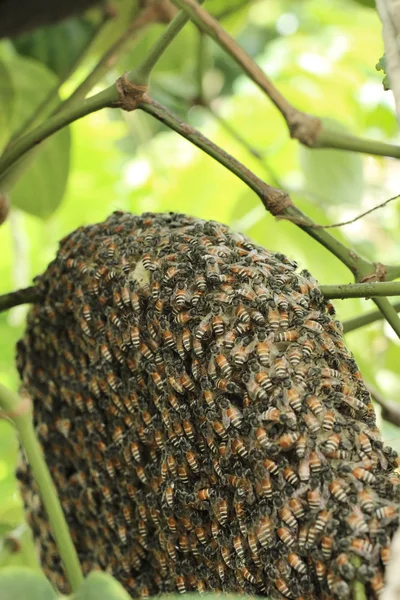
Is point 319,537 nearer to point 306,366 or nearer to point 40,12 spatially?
point 306,366

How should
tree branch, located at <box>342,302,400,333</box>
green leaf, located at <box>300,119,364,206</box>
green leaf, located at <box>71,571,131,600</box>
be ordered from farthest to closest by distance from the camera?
green leaf, located at <box>300,119,364,206</box> → tree branch, located at <box>342,302,400,333</box> → green leaf, located at <box>71,571,131,600</box>

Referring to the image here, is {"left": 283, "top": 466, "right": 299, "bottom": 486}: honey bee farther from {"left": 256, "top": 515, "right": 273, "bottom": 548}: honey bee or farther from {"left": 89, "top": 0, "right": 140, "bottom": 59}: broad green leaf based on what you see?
{"left": 89, "top": 0, "right": 140, "bottom": 59}: broad green leaf

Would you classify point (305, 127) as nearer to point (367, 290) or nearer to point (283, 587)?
point (367, 290)

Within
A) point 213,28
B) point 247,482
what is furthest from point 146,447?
point 213,28

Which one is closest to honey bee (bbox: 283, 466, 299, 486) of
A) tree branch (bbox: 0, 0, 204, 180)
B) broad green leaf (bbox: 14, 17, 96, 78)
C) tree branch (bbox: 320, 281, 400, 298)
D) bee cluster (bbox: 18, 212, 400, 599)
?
bee cluster (bbox: 18, 212, 400, 599)

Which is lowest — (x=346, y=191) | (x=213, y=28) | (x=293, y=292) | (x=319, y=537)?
(x=319, y=537)

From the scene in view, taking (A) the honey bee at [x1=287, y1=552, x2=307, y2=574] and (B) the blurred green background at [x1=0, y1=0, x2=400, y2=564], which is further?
(B) the blurred green background at [x1=0, y1=0, x2=400, y2=564]

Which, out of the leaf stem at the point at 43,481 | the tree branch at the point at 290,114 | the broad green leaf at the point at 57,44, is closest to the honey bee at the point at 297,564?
the leaf stem at the point at 43,481

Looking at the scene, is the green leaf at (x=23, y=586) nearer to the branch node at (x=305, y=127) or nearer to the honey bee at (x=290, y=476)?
the honey bee at (x=290, y=476)
